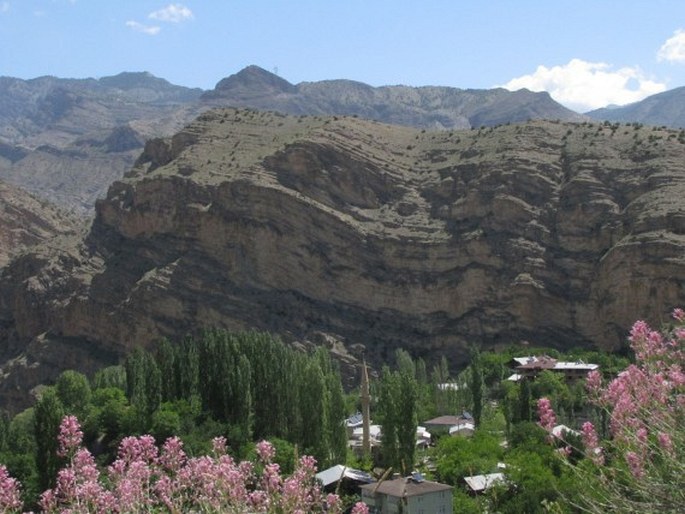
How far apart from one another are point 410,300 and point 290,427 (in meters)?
43.4

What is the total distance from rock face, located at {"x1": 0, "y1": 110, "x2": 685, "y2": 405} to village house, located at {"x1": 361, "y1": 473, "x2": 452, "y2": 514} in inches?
1865

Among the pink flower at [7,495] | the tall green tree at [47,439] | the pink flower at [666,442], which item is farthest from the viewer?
the tall green tree at [47,439]

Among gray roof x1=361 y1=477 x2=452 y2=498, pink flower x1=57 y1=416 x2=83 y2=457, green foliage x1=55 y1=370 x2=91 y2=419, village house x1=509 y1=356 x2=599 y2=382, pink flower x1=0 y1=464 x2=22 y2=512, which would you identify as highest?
pink flower x1=57 y1=416 x2=83 y2=457

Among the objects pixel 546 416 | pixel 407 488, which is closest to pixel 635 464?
pixel 546 416

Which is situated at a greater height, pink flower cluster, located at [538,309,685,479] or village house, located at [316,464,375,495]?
pink flower cluster, located at [538,309,685,479]

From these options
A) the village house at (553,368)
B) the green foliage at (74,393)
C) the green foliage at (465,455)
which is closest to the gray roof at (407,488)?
the green foliage at (465,455)

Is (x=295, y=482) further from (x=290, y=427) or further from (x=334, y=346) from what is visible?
(x=334, y=346)

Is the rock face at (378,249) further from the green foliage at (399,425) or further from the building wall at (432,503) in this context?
the building wall at (432,503)

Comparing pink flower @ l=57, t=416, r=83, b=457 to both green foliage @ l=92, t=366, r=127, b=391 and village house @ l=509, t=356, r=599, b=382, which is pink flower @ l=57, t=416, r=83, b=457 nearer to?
green foliage @ l=92, t=366, r=127, b=391

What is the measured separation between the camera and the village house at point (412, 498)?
40188 mm

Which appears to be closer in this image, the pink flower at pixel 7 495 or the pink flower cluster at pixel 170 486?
the pink flower cluster at pixel 170 486

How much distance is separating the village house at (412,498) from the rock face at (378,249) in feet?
155

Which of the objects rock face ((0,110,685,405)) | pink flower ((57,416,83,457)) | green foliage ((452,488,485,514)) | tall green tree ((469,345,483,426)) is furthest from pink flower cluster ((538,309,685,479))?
rock face ((0,110,685,405))

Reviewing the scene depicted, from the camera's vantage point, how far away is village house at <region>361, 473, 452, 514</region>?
40.2 metres
